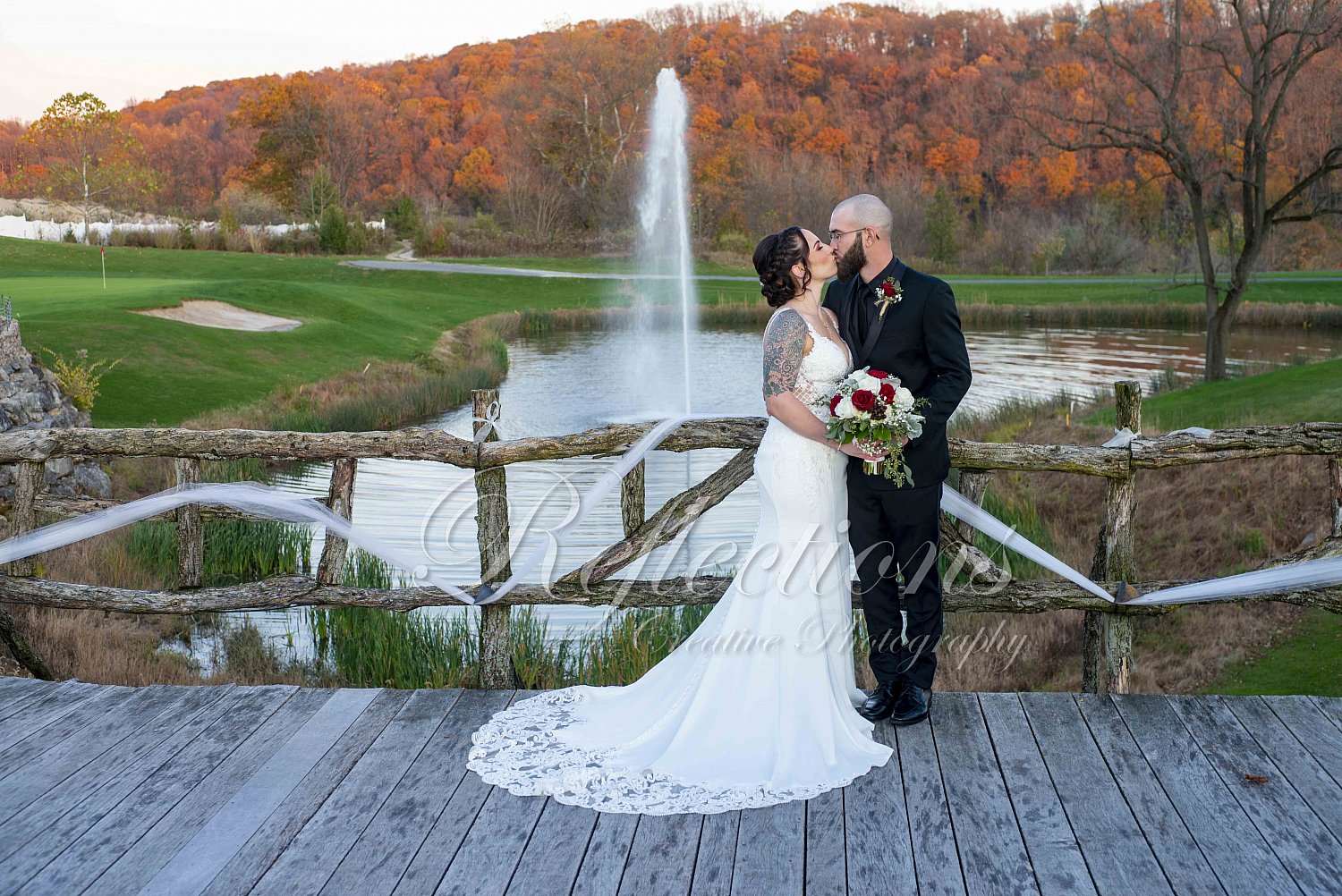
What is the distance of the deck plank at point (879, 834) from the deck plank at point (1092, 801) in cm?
56

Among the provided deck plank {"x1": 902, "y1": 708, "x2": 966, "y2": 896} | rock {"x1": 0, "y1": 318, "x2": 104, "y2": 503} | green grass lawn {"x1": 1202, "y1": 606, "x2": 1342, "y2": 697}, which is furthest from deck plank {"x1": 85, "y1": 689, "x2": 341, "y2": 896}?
rock {"x1": 0, "y1": 318, "x2": 104, "y2": 503}

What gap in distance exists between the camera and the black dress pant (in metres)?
4.58

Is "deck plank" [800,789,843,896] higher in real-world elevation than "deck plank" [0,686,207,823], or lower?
higher

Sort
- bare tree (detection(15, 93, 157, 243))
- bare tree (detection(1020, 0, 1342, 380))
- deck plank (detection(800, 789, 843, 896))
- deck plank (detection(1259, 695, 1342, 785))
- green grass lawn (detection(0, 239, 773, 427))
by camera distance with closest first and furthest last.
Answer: deck plank (detection(800, 789, 843, 896)) → deck plank (detection(1259, 695, 1342, 785)) → bare tree (detection(1020, 0, 1342, 380)) → green grass lawn (detection(0, 239, 773, 427)) → bare tree (detection(15, 93, 157, 243))

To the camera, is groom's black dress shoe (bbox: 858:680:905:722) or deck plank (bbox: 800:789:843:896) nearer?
deck plank (bbox: 800:789:843:896)

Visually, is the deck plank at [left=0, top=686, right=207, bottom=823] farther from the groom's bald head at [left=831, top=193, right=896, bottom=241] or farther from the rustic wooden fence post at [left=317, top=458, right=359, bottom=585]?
the groom's bald head at [left=831, top=193, right=896, bottom=241]

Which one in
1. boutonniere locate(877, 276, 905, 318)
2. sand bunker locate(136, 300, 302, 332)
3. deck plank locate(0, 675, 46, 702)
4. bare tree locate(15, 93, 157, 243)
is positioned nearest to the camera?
boutonniere locate(877, 276, 905, 318)

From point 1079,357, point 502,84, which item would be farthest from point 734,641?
point 502,84

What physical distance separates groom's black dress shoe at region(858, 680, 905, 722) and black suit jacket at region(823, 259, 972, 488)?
857mm

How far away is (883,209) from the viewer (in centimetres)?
445

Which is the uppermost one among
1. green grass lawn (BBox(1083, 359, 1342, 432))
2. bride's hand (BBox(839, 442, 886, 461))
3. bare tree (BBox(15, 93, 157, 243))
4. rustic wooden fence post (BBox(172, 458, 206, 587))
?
bare tree (BBox(15, 93, 157, 243))

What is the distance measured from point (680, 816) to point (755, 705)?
2.06 ft

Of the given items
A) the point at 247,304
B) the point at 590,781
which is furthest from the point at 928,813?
the point at 247,304

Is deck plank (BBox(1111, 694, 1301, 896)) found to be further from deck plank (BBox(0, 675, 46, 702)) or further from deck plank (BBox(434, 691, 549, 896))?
deck plank (BBox(0, 675, 46, 702))
